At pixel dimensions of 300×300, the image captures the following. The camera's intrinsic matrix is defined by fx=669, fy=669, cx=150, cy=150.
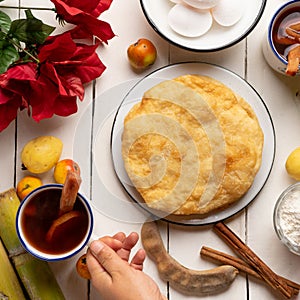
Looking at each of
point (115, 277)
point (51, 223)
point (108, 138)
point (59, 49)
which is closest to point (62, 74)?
point (59, 49)

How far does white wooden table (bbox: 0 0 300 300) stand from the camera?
132cm

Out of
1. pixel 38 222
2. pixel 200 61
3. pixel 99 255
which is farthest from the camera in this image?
pixel 200 61

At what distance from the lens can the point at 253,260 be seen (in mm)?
1311

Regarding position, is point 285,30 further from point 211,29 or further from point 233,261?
point 233,261

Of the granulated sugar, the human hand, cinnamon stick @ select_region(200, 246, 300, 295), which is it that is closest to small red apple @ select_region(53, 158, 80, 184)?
the human hand

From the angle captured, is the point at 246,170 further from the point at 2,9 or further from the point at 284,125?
the point at 2,9

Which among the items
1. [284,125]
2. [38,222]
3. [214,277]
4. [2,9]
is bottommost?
[214,277]

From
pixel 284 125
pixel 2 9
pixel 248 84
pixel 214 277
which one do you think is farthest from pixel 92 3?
pixel 214 277

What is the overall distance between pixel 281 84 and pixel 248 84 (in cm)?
8

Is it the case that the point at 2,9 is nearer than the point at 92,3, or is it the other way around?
the point at 92,3

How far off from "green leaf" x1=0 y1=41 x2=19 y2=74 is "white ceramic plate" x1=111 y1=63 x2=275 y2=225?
23 centimetres

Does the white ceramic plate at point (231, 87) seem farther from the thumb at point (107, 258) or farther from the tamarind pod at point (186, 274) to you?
the thumb at point (107, 258)

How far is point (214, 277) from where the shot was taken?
1307 mm

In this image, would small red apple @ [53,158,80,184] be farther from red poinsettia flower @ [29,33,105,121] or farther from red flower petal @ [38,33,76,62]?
red flower petal @ [38,33,76,62]
